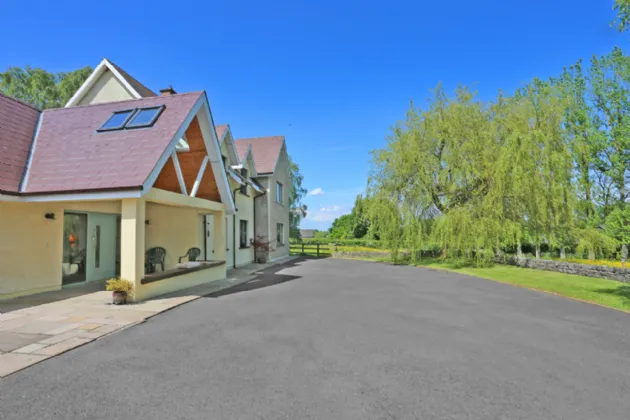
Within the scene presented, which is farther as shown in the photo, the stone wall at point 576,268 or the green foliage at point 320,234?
the green foliage at point 320,234

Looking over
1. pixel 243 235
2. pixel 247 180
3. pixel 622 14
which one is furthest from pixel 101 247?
pixel 622 14

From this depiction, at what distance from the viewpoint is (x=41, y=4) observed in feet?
36.8

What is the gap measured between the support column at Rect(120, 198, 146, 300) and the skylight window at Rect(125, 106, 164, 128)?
2829 mm

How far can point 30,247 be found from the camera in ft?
28.1

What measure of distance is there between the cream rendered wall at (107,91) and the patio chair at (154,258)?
9215 mm

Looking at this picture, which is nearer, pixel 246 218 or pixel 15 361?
pixel 15 361

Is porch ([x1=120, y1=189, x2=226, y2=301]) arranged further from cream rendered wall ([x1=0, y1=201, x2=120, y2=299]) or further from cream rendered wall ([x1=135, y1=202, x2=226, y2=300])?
cream rendered wall ([x1=0, y1=201, x2=120, y2=299])

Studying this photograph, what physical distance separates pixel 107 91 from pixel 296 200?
75.8 feet

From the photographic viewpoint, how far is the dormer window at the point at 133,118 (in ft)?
31.4

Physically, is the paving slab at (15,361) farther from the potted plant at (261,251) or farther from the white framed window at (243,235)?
the potted plant at (261,251)

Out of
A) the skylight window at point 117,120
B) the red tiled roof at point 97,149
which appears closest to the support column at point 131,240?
the red tiled roof at point 97,149

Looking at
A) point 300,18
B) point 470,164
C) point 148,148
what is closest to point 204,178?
point 148,148

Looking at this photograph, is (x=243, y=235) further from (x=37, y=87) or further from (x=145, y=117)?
(x=37, y=87)

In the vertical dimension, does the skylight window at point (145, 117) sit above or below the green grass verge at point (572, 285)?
above
